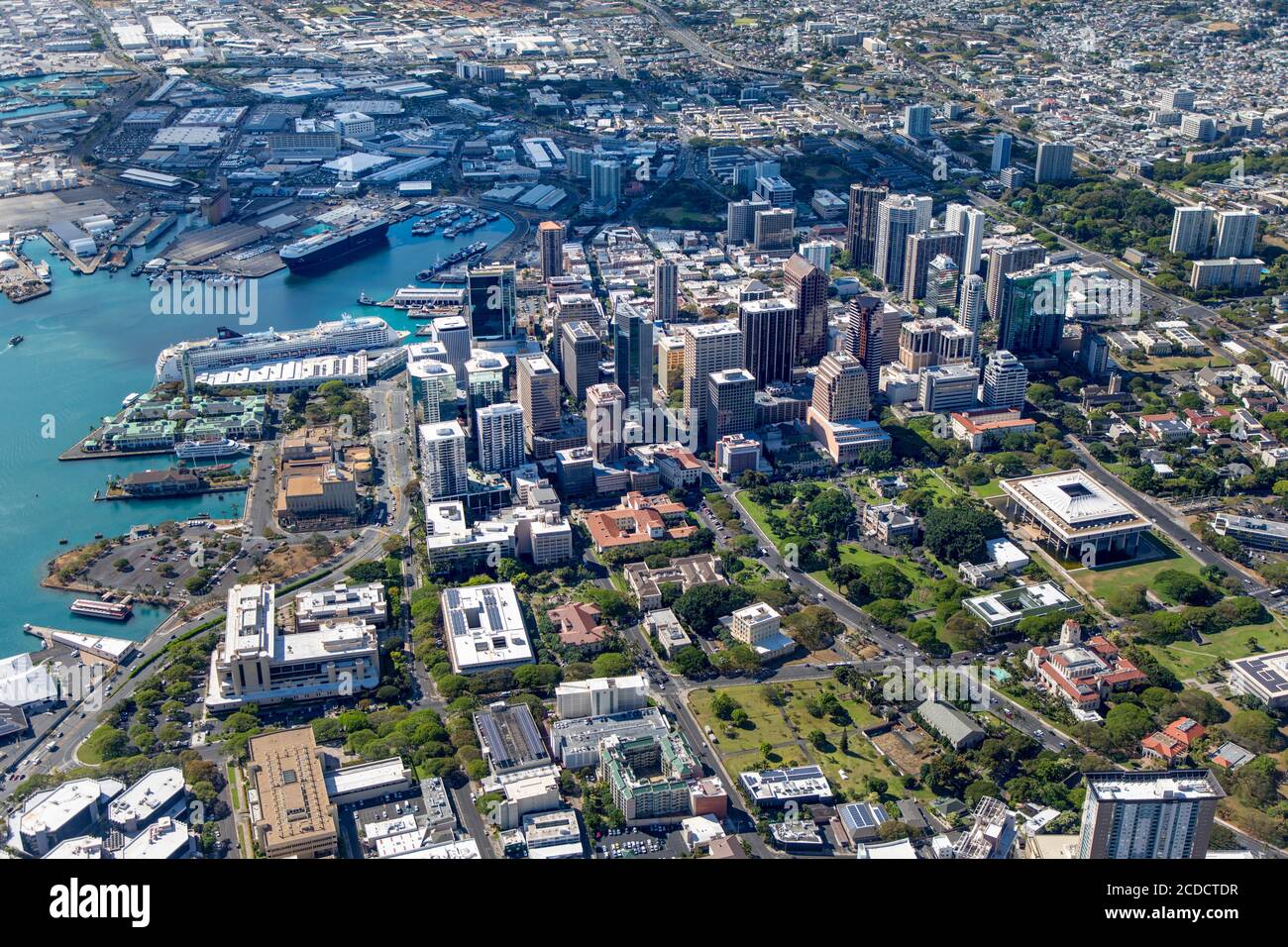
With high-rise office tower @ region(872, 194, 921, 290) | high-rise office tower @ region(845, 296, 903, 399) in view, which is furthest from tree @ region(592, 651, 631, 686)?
high-rise office tower @ region(872, 194, 921, 290)

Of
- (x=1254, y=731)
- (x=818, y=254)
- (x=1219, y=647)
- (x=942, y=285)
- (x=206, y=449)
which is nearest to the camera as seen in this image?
(x=1254, y=731)

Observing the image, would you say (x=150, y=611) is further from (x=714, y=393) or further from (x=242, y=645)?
(x=714, y=393)

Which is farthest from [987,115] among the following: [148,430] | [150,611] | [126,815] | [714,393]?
[126,815]

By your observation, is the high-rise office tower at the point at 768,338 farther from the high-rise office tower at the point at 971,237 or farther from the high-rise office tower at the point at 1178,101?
the high-rise office tower at the point at 1178,101

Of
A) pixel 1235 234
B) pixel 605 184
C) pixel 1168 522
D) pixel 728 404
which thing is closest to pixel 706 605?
pixel 728 404

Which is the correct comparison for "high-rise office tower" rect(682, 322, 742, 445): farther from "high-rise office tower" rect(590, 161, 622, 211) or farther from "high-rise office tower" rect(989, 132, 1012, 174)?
"high-rise office tower" rect(989, 132, 1012, 174)

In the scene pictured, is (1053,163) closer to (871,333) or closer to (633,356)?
(871,333)

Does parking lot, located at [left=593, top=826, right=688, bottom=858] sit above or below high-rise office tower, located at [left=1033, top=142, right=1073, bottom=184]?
below
